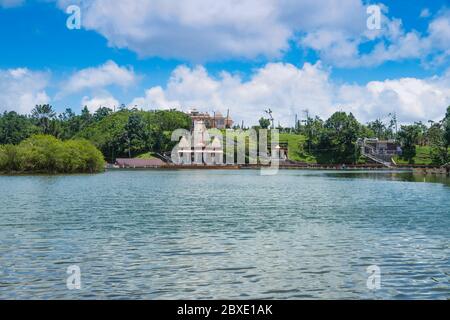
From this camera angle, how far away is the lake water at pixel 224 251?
57.7ft

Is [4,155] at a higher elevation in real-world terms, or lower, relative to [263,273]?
higher

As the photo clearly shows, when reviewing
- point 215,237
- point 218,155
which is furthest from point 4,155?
point 215,237

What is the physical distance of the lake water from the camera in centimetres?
1759

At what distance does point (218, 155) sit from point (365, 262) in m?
152

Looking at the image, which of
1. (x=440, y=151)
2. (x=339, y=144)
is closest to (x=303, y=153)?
(x=339, y=144)

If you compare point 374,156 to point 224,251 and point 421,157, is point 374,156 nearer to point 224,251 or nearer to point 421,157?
point 421,157

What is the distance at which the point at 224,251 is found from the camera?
23984 millimetres

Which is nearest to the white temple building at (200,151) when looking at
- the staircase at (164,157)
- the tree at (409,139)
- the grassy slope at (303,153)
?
the staircase at (164,157)

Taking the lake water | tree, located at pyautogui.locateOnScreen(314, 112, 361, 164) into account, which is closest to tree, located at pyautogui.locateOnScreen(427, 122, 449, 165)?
tree, located at pyautogui.locateOnScreen(314, 112, 361, 164)

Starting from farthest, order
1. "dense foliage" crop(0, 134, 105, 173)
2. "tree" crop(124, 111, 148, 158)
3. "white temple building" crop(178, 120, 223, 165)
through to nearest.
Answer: "tree" crop(124, 111, 148, 158) < "white temple building" crop(178, 120, 223, 165) < "dense foliage" crop(0, 134, 105, 173)

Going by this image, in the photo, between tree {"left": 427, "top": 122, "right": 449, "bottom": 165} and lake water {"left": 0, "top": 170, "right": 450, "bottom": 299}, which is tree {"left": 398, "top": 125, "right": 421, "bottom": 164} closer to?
tree {"left": 427, "top": 122, "right": 449, "bottom": 165}
